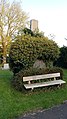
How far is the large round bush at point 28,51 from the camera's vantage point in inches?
416

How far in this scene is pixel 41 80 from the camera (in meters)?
10.5

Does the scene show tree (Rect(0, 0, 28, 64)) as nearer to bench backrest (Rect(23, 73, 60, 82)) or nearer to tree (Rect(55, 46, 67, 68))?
tree (Rect(55, 46, 67, 68))

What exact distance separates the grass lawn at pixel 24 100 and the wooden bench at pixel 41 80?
308 mm

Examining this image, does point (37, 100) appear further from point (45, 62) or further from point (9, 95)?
point (45, 62)

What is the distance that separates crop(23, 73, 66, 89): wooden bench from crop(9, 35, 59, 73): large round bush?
1.03 m

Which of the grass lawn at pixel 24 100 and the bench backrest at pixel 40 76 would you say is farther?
the bench backrest at pixel 40 76

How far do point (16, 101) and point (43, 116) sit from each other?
5.63 ft

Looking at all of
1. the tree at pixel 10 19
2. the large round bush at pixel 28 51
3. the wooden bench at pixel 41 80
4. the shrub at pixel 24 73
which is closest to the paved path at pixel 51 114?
the wooden bench at pixel 41 80

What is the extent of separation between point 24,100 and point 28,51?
288 centimetres

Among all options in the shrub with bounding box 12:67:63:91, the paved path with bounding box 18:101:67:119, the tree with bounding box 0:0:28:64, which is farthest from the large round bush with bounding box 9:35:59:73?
the tree with bounding box 0:0:28:64

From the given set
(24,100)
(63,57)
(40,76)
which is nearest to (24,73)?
(40,76)

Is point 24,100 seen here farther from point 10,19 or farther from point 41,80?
point 10,19

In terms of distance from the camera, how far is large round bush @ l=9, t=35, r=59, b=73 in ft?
34.7

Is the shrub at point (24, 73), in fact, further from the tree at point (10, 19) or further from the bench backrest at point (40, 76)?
the tree at point (10, 19)
